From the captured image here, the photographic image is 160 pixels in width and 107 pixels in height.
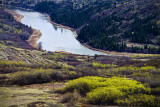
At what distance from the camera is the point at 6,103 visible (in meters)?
14.3

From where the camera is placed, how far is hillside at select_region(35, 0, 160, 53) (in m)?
81.3

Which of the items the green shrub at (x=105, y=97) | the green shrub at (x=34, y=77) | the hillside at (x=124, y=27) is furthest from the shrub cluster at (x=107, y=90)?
the hillside at (x=124, y=27)

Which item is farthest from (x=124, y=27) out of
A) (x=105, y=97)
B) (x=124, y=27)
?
(x=105, y=97)

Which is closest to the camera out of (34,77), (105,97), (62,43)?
(105,97)

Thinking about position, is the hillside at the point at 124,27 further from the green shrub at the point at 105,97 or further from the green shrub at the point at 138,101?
the green shrub at the point at 138,101

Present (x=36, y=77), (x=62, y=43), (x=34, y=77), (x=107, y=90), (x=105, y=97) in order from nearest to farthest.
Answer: (x=105, y=97), (x=107, y=90), (x=34, y=77), (x=36, y=77), (x=62, y=43)

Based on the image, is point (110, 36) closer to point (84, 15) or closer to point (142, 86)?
point (84, 15)

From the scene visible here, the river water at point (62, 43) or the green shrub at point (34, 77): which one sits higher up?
the green shrub at point (34, 77)

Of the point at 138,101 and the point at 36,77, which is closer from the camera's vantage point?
the point at 138,101

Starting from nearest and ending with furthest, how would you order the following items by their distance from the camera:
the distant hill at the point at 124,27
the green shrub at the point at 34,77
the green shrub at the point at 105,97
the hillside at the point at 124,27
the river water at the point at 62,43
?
the green shrub at the point at 105,97 → the green shrub at the point at 34,77 → the distant hill at the point at 124,27 → the hillside at the point at 124,27 → the river water at the point at 62,43

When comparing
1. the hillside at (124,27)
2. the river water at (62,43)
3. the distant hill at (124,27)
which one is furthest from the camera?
the river water at (62,43)

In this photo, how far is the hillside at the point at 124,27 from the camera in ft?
267

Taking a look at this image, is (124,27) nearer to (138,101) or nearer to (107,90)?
(107,90)

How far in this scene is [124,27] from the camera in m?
97.7
